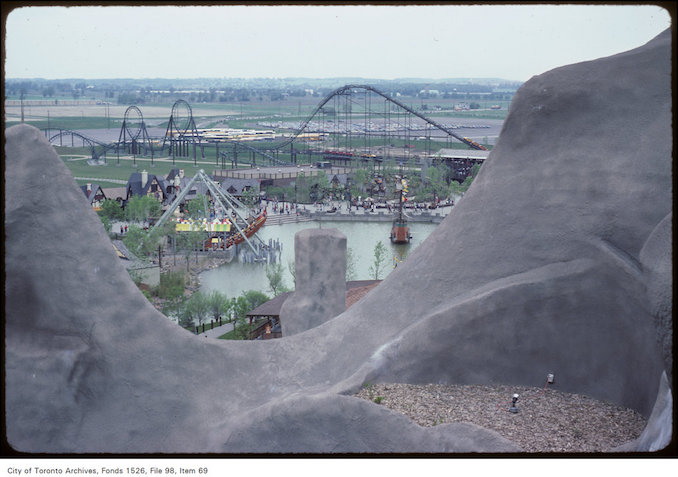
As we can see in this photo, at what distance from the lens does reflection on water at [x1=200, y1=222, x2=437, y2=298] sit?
121 ft

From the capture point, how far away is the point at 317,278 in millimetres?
13977

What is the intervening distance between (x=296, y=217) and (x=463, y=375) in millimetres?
40513

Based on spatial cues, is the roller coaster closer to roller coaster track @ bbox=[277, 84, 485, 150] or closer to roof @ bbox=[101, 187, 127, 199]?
roller coaster track @ bbox=[277, 84, 485, 150]

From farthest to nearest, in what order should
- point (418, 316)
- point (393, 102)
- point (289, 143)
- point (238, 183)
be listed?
point (289, 143), point (393, 102), point (238, 183), point (418, 316)

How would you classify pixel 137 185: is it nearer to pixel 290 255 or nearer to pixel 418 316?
pixel 290 255

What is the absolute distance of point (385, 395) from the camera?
409 inches

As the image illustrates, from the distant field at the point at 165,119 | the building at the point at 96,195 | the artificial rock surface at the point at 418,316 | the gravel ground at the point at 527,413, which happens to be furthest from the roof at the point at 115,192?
the gravel ground at the point at 527,413

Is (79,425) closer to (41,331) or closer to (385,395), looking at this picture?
(41,331)

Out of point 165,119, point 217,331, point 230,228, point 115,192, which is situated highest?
point 165,119

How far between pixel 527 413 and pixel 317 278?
4.85 m

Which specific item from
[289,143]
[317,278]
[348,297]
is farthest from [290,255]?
[289,143]

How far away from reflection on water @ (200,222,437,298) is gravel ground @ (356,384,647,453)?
2396 centimetres

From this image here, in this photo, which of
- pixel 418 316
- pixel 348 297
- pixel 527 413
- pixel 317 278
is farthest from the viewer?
pixel 348 297

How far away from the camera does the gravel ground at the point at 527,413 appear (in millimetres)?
9484
